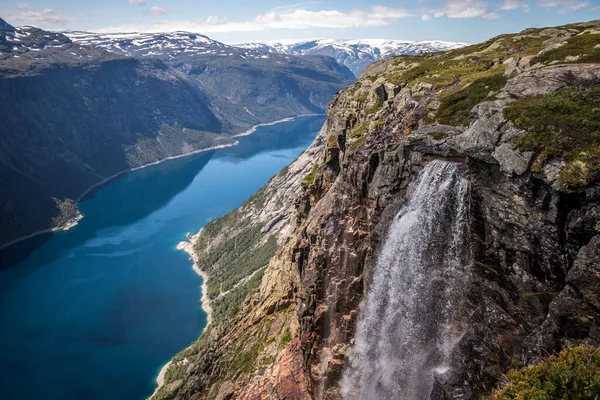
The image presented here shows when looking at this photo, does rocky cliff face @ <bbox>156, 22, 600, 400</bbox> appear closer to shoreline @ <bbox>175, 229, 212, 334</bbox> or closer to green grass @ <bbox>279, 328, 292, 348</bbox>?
green grass @ <bbox>279, 328, 292, 348</bbox>

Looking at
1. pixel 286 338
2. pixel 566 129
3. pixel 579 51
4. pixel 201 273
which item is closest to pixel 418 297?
pixel 566 129

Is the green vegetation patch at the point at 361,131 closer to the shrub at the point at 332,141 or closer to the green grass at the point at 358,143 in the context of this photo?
the green grass at the point at 358,143

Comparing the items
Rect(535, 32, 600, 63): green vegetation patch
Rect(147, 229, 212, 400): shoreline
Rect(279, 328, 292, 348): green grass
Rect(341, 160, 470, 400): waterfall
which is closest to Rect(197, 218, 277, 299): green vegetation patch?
Rect(147, 229, 212, 400): shoreline

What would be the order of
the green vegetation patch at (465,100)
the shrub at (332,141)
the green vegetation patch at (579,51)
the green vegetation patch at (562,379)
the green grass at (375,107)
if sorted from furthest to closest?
the shrub at (332,141) < the green grass at (375,107) < the green vegetation patch at (579,51) < the green vegetation patch at (465,100) < the green vegetation patch at (562,379)

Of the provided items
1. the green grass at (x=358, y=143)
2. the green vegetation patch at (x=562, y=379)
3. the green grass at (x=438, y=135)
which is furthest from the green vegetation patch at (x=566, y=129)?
→ the green grass at (x=358, y=143)

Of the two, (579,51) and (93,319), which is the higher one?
(579,51)

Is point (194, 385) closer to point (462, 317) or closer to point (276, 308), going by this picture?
point (276, 308)

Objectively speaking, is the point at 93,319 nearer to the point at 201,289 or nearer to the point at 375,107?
the point at 201,289
